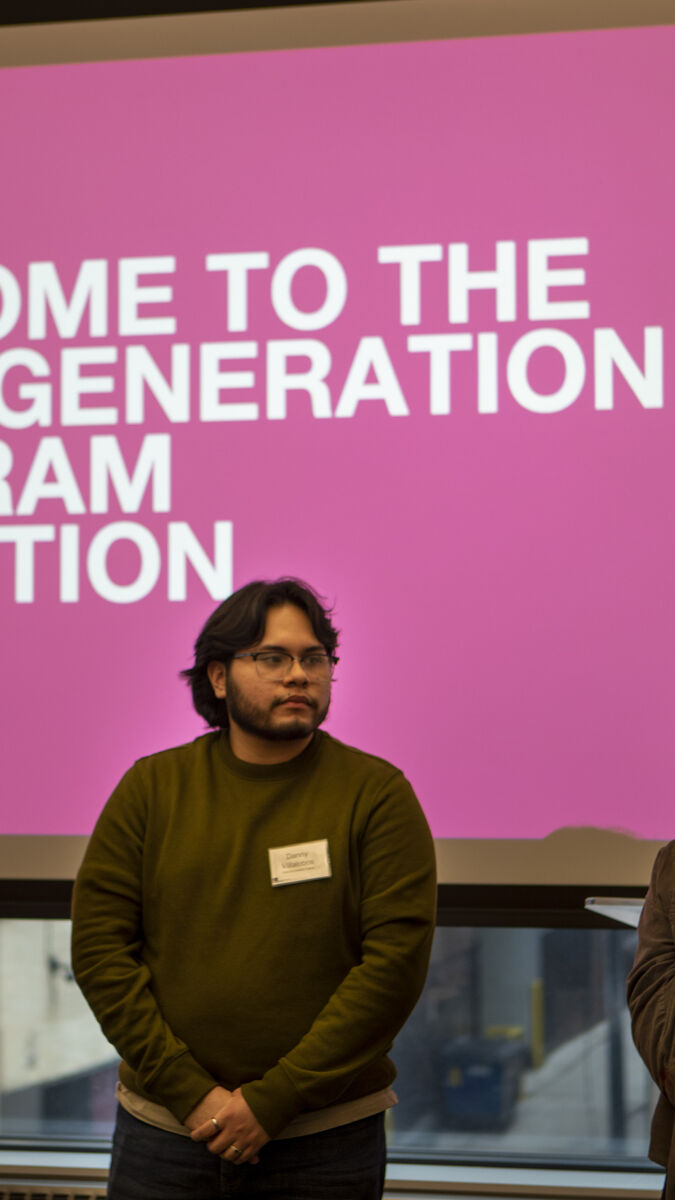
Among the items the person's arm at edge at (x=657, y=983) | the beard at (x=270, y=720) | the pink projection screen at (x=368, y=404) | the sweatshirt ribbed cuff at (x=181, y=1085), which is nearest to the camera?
the person's arm at edge at (x=657, y=983)

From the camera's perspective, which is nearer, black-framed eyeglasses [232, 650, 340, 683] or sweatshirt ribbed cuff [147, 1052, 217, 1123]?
sweatshirt ribbed cuff [147, 1052, 217, 1123]

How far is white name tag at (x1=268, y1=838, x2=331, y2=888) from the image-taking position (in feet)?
6.44

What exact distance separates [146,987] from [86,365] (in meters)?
1.57

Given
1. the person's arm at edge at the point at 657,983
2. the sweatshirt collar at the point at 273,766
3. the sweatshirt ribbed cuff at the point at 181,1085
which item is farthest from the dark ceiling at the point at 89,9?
the sweatshirt ribbed cuff at the point at 181,1085

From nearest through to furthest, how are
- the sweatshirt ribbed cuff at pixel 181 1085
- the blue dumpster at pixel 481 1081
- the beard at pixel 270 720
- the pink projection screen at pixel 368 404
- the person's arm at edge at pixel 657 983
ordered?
the person's arm at edge at pixel 657 983, the sweatshirt ribbed cuff at pixel 181 1085, the beard at pixel 270 720, the pink projection screen at pixel 368 404, the blue dumpster at pixel 481 1081

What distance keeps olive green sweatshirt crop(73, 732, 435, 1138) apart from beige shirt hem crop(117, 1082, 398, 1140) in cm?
2

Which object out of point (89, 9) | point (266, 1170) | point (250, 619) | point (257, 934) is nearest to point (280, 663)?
point (250, 619)

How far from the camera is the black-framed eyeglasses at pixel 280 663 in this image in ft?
6.73

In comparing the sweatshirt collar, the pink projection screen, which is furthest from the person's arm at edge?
the pink projection screen

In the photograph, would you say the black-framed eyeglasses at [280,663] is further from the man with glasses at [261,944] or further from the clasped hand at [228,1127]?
the clasped hand at [228,1127]

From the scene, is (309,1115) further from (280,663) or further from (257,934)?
(280,663)

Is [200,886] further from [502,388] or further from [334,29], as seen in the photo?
[334,29]

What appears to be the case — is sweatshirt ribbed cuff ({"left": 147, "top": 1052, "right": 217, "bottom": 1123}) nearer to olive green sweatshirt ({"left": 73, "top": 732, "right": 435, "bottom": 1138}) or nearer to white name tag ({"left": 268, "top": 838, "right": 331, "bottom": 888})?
olive green sweatshirt ({"left": 73, "top": 732, "right": 435, "bottom": 1138})

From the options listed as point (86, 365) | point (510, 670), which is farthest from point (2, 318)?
point (510, 670)
